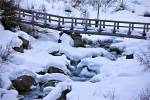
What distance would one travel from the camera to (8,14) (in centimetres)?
2080

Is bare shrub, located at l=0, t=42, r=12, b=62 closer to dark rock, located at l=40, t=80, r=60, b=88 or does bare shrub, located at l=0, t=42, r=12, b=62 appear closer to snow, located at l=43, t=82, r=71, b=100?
dark rock, located at l=40, t=80, r=60, b=88

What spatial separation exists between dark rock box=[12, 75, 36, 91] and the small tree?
6.85 meters

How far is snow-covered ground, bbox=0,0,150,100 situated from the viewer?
11.6 meters

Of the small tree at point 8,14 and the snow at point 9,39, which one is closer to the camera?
the snow at point 9,39

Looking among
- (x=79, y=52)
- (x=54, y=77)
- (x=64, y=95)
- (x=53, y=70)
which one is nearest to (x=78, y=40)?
(x=79, y=52)

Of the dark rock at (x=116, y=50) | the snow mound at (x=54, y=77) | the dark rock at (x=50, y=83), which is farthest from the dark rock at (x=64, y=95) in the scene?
the dark rock at (x=116, y=50)

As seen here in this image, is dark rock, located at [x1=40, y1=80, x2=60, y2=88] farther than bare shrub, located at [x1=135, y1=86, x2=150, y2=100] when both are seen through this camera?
Yes

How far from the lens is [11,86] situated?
13.3m

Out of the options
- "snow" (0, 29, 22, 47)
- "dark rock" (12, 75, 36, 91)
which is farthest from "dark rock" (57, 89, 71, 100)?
"snow" (0, 29, 22, 47)

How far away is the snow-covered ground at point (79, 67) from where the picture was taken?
11.6 m

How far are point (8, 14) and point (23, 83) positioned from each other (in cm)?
777

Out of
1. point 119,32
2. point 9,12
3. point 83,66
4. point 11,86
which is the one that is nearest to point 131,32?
point 119,32

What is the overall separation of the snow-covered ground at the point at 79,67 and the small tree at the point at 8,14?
0.71 metres

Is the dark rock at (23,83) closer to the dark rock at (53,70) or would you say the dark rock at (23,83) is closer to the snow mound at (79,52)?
the dark rock at (53,70)
